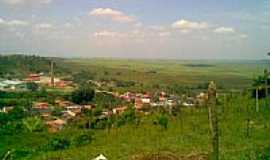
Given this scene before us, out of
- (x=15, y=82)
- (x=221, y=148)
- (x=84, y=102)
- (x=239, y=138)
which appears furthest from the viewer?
(x=15, y=82)

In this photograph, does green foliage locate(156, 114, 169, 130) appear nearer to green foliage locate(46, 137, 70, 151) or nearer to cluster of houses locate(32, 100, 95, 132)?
green foliage locate(46, 137, 70, 151)

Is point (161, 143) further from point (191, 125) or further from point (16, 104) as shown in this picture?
point (16, 104)

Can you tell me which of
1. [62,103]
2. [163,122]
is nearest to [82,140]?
[163,122]

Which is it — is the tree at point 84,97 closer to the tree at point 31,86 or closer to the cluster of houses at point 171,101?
the cluster of houses at point 171,101

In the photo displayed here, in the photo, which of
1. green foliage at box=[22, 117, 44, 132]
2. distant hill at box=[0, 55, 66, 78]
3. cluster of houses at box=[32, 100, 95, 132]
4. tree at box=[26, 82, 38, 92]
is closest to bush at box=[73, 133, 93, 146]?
green foliage at box=[22, 117, 44, 132]

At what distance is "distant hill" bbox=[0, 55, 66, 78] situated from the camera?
11899cm

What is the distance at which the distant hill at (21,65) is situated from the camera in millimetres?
118994

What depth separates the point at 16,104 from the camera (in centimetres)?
6550

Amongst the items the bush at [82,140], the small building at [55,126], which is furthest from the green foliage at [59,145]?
the small building at [55,126]

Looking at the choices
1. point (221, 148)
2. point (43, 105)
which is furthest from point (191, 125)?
point (43, 105)

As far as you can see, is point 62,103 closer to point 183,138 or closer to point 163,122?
point 163,122

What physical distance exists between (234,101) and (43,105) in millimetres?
38362

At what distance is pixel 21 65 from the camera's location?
436 feet

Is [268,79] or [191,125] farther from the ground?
[268,79]
